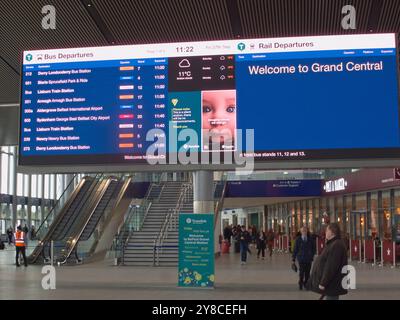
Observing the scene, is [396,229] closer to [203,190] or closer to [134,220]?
[134,220]

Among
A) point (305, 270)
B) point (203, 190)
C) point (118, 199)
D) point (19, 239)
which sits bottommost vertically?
point (305, 270)

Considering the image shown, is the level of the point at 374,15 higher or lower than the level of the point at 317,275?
higher

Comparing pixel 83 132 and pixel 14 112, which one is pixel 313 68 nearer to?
pixel 83 132

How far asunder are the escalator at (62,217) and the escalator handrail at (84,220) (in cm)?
25

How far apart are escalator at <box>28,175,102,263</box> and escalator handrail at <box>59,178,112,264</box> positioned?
0.83 feet

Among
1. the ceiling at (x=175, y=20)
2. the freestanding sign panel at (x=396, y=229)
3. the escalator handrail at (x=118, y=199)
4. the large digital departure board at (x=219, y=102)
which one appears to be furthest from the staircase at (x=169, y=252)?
the ceiling at (x=175, y=20)

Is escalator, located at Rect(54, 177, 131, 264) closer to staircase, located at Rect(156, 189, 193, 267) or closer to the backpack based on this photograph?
staircase, located at Rect(156, 189, 193, 267)

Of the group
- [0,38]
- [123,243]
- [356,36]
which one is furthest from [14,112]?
[356,36]

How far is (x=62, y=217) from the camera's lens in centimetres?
2531

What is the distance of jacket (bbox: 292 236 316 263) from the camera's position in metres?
13.1

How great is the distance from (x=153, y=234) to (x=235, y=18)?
1593cm

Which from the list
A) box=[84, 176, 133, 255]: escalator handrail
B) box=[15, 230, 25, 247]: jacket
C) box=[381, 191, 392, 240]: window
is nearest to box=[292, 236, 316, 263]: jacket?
box=[15, 230, 25, 247]: jacket

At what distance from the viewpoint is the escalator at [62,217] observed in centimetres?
2308

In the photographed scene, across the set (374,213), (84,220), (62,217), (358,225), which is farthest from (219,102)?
(358,225)
